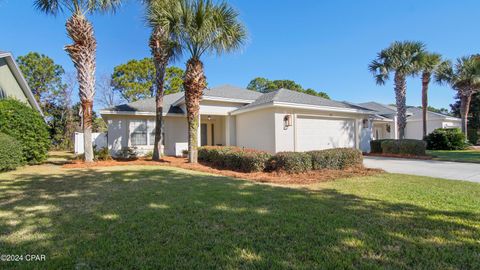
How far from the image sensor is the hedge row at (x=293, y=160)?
9.20 metres

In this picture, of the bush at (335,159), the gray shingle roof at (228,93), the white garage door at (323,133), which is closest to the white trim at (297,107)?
the white garage door at (323,133)

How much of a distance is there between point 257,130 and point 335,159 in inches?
224

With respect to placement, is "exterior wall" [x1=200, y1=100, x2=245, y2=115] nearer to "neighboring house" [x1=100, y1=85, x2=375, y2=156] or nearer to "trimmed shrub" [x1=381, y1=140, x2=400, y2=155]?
"neighboring house" [x1=100, y1=85, x2=375, y2=156]

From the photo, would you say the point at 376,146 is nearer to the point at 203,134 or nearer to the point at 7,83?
the point at 203,134

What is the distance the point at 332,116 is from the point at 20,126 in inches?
655

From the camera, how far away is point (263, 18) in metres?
15.9

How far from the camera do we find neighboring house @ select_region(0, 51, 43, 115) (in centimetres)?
1462

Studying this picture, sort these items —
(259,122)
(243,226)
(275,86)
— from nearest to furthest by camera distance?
(243,226), (259,122), (275,86)

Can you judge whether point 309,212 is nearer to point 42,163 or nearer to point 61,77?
point 42,163

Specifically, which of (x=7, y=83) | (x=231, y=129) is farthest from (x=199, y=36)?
(x=7, y=83)

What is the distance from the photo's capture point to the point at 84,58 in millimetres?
11664

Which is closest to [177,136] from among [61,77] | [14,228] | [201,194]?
[201,194]

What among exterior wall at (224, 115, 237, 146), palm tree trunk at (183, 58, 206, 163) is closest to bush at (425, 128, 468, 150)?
exterior wall at (224, 115, 237, 146)

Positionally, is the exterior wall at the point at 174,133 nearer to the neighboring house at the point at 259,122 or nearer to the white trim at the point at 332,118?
the neighboring house at the point at 259,122
